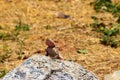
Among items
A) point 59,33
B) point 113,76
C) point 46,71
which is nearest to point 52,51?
point 46,71

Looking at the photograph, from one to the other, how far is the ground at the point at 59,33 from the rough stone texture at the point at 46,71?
1768 millimetres

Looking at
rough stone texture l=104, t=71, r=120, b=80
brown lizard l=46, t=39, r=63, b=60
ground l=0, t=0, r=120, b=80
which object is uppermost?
brown lizard l=46, t=39, r=63, b=60

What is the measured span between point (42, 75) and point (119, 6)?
5552mm

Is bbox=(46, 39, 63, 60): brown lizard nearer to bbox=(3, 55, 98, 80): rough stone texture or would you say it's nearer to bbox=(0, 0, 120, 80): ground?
bbox=(3, 55, 98, 80): rough stone texture

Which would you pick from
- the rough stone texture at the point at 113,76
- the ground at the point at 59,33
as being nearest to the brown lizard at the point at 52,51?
the rough stone texture at the point at 113,76

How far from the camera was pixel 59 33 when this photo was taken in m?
7.36

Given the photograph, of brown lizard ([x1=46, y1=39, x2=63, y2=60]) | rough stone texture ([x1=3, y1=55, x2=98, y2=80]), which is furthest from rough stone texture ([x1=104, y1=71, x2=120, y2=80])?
brown lizard ([x1=46, y1=39, x2=63, y2=60])

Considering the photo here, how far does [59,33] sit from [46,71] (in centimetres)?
360

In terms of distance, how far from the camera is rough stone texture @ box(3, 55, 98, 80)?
3.74m

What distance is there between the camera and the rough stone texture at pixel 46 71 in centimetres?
374

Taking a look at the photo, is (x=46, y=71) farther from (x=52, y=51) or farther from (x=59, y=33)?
(x=59, y=33)

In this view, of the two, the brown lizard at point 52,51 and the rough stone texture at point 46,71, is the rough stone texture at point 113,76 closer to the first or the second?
the rough stone texture at point 46,71

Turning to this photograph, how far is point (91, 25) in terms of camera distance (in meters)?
7.88

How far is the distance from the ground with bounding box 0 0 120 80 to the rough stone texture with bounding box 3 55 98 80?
1768 mm
